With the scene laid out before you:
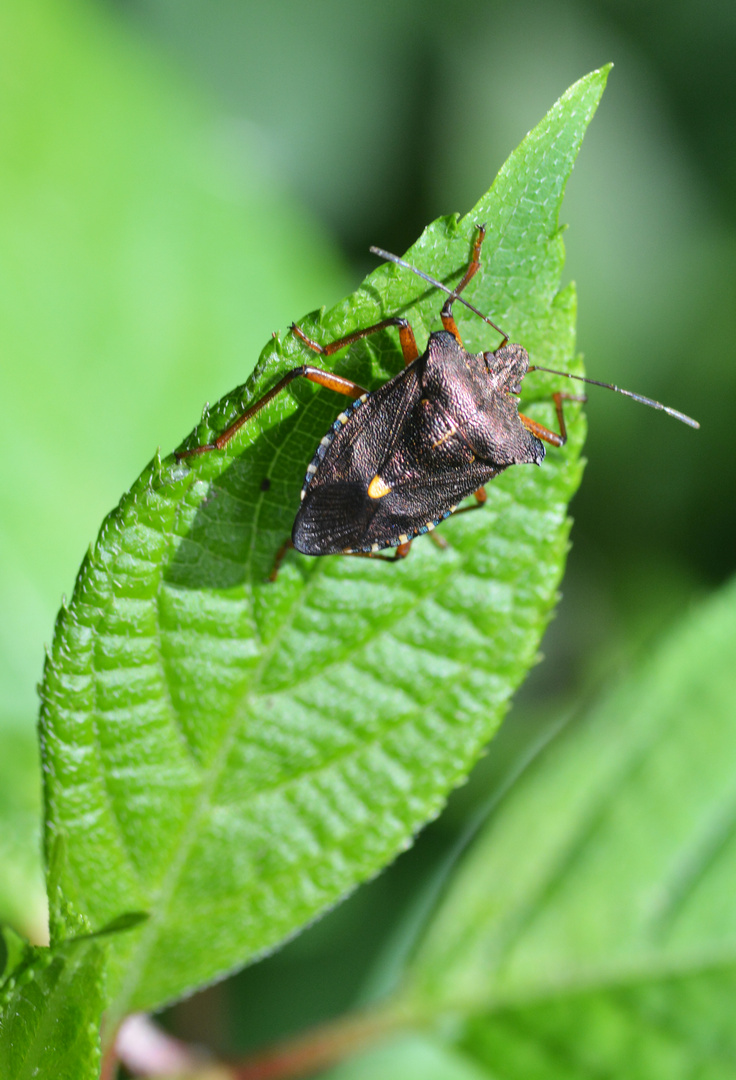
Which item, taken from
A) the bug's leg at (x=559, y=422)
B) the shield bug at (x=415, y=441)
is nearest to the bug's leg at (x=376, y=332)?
the shield bug at (x=415, y=441)

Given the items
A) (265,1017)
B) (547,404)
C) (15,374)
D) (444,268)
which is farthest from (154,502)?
(265,1017)

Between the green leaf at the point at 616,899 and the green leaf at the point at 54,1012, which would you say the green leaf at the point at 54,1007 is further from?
the green leaf at the point at 616,899

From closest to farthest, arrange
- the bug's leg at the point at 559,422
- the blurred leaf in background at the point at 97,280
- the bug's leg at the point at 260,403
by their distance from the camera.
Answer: the bug's leg at the point at 260,403 < the bug's leg at the point at 559,422 < the blurred leaf in background at the point at 97,280

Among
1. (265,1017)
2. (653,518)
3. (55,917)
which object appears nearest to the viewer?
(55,917)

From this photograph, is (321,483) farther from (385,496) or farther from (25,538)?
(25,538)

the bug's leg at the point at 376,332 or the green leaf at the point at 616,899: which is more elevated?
the bug's leg at the point at 376,332

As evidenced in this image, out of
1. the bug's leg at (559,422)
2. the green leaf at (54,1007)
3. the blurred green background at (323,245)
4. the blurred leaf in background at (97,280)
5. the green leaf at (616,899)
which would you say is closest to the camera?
the green leaf at (54,1007)
